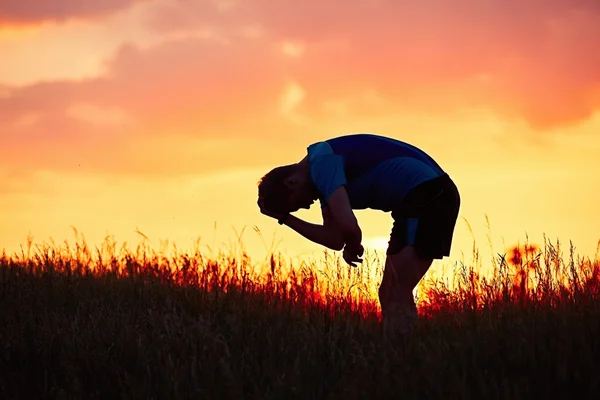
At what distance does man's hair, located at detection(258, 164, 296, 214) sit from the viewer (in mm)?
5613

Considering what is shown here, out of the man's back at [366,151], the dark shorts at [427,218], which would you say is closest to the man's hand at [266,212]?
the man's back at [366,151]

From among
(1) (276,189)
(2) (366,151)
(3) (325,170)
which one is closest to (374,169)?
(2) (366,151)

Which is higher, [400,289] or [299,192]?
[299,192]

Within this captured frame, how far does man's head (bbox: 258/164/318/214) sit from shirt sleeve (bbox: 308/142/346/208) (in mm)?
110

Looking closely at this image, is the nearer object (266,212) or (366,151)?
(366,151)

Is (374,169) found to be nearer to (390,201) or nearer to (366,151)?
(366,151)

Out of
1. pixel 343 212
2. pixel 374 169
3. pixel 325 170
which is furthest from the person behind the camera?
pixel 374 169

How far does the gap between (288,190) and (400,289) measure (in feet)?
3.43

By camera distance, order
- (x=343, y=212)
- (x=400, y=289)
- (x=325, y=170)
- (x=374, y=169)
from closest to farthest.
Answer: (x=343, y=212), (x=325, y=170), (x=374, y=169), (x=400, y=289)

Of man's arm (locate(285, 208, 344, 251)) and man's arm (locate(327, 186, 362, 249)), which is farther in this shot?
man's arm (locate(285, 208, 344, 251))

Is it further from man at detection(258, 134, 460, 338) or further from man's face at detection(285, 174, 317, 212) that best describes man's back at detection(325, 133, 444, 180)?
man's face at detection(285, 174, 317, 212)

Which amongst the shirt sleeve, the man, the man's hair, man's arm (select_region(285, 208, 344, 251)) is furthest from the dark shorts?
the man's hair

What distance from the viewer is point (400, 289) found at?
5.72 metres

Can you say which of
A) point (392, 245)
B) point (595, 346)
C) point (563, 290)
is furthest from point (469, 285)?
point (595, 346)
